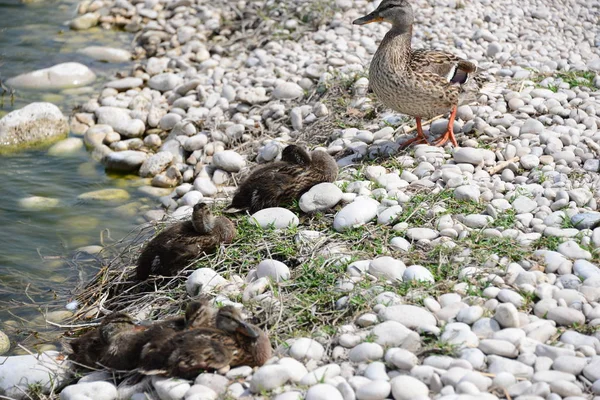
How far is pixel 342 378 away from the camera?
13.5 feet

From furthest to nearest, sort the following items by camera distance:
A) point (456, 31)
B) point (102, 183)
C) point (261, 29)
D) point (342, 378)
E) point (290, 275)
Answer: point (261, 29)
point (456, 31)
point (102, 183)
point (290, 275)
point (342, 378)

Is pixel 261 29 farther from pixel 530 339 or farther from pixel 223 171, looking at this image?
pixel 530 339

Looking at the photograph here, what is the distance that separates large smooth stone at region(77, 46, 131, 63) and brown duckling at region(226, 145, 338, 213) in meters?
5.70

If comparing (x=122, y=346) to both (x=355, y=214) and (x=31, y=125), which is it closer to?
(x=355, y=214)

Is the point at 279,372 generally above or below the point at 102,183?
above

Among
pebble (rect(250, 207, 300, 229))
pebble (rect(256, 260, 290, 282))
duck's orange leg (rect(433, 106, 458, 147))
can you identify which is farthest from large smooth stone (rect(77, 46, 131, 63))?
pebble (rect(256, 260, 290, 282))

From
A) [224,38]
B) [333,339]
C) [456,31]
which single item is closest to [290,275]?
[333,339]

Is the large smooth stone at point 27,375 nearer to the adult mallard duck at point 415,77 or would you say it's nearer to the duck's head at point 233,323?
the duck's head at point 233,323

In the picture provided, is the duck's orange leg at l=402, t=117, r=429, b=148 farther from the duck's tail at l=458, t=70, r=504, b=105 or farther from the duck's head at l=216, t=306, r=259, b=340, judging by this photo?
the duck's head at l=216, t=306, r=259, b=340

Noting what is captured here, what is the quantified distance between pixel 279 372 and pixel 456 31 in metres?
6.80

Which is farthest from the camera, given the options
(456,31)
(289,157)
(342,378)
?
(456,31)

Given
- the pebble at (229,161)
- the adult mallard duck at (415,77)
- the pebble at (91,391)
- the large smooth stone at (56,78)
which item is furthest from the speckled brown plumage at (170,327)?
the large smooth stone at (56,78)

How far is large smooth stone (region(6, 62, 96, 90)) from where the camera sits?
10445 mm

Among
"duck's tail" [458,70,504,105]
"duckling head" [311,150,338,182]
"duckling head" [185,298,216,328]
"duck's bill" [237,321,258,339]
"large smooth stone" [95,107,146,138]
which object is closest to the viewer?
"duck's bill" [237,321,258,339]
